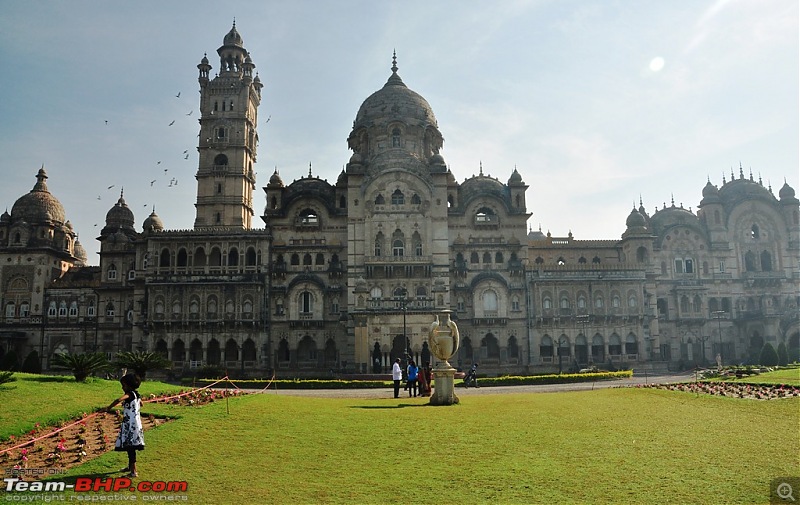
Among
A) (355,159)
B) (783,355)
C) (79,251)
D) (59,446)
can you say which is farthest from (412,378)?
(79,251)

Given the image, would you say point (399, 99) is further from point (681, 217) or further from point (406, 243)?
point (681, 217)

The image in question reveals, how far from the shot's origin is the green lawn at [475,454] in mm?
10359

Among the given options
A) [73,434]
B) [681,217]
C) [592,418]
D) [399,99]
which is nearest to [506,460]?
[592,418]

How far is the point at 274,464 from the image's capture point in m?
12.3

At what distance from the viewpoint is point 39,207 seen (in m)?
61.8

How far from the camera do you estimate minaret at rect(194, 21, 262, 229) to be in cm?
5709

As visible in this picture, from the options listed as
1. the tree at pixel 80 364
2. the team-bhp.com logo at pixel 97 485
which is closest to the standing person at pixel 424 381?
the tree at pixel 80 364

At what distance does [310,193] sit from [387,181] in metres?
6.75

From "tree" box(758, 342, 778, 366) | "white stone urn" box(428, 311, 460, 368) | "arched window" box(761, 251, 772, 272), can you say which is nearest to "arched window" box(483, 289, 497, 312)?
"tree" box(758, 342, 778, 366)

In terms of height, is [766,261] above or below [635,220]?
below

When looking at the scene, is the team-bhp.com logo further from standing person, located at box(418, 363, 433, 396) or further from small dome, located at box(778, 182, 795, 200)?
small dome, located at box(778, 182, 795, 200)

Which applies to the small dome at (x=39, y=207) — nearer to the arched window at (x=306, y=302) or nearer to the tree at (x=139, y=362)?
the arched window at (x=306, y=302)

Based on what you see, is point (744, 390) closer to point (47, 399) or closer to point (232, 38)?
point (47, 399)

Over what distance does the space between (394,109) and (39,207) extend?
35391 mm
